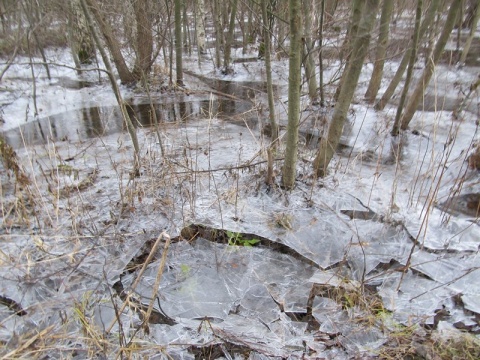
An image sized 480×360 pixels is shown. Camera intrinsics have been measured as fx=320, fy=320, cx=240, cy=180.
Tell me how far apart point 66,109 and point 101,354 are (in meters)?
6.65

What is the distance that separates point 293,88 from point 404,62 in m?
3.58

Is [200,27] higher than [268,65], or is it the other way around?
[200,27]

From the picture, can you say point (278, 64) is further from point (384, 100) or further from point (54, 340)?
point (54, 340)

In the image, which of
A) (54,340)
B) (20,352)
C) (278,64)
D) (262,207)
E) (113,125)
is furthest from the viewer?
(278,64)

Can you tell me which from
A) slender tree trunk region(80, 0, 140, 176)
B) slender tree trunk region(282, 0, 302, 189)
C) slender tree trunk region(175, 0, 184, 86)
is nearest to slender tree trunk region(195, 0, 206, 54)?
slender tree trunk region(175, 0, 184, 86)

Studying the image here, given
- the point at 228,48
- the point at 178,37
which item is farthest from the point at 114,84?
the point at 228,48

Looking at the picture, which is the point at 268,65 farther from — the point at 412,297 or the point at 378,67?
the point at 378,67

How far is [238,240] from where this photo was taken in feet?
9.46

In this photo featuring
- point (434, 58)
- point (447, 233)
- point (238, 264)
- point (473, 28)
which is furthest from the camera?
point (473, 28)

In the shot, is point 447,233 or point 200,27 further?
point 200,27

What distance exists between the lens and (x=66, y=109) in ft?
23.4

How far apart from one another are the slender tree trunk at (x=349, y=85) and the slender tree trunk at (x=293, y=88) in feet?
1.08

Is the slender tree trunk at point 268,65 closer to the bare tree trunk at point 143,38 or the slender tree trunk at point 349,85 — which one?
the slender tree trunk at point 349,85

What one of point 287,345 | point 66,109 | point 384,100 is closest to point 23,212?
point 287,345
